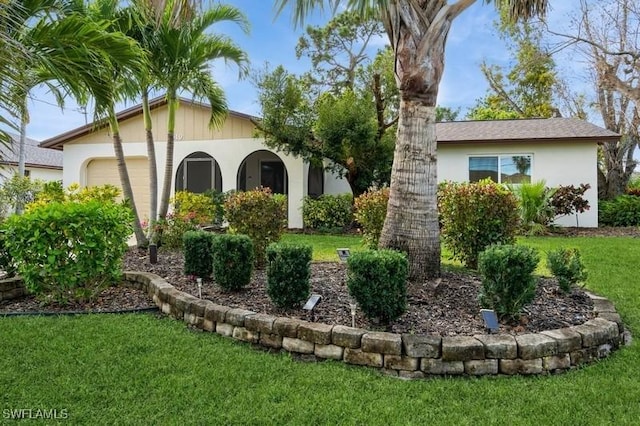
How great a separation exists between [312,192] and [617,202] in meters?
10.4

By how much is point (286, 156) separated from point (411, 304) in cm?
979

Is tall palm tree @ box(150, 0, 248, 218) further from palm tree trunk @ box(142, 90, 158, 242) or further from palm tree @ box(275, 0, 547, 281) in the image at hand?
palm tree @ box(275, 0, 547, 281)

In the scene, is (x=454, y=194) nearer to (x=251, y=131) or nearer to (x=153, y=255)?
(x=153, y=255)

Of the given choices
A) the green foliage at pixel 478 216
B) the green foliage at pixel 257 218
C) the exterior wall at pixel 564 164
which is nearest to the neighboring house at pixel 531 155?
the exterior wall at pixel 564 164

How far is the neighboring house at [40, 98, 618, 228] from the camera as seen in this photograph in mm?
13172

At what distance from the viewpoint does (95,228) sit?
16.5ft

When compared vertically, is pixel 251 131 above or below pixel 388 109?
below

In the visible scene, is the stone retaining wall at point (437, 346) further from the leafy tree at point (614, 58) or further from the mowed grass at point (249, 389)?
the leafy tree at point (614, 58)

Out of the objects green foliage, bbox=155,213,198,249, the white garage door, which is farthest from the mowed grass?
the white garage door

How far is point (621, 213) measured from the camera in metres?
13.6

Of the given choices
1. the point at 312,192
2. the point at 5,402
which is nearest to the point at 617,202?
the point at 312,192

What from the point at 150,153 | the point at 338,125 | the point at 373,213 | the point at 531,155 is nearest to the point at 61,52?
the point at 150,153

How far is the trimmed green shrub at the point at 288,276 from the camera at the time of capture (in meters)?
4.26

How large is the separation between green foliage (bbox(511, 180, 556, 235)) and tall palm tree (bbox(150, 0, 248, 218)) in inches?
305
